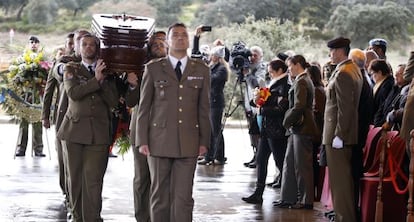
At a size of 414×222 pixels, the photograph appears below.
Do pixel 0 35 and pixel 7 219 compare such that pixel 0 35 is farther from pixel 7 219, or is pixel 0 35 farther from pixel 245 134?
pixel 7 219

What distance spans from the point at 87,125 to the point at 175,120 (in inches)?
32.3

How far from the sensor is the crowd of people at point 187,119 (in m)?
6.76

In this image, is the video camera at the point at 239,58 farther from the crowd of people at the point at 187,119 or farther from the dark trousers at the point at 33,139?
the dark trousers at the point at 33,139

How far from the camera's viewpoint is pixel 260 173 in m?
9.29

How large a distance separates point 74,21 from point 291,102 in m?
15.6

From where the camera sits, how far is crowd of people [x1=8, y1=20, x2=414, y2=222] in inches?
266

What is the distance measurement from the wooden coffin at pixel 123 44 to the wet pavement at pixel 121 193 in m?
1.90

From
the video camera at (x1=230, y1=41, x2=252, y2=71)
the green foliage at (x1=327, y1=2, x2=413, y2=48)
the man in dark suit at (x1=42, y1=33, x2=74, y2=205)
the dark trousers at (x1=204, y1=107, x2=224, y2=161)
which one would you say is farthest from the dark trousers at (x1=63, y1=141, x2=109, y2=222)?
the green foliage at (x1=327, y1=2, x2=413, y2=48)

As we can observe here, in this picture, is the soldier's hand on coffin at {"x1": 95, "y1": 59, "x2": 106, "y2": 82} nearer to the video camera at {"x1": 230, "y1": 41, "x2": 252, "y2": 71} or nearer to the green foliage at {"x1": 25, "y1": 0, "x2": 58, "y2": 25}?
the video camera at {"x1": 230, "y1": 41, "x2": 252, "y2": 71}

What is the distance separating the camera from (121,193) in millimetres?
9859

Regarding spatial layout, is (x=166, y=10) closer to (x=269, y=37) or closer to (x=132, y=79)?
(x=269, y=37)

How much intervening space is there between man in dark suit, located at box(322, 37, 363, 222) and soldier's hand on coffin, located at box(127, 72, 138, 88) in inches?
70.3

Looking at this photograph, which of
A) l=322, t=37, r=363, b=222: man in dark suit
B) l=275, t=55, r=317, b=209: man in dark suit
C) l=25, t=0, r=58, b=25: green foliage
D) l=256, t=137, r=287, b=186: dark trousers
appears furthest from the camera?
l=25, t=0, r=58, b=25: green foliage

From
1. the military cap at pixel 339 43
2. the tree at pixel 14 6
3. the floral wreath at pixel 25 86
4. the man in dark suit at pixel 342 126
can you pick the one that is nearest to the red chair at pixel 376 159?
the man in dark suit at pixel 342 126
